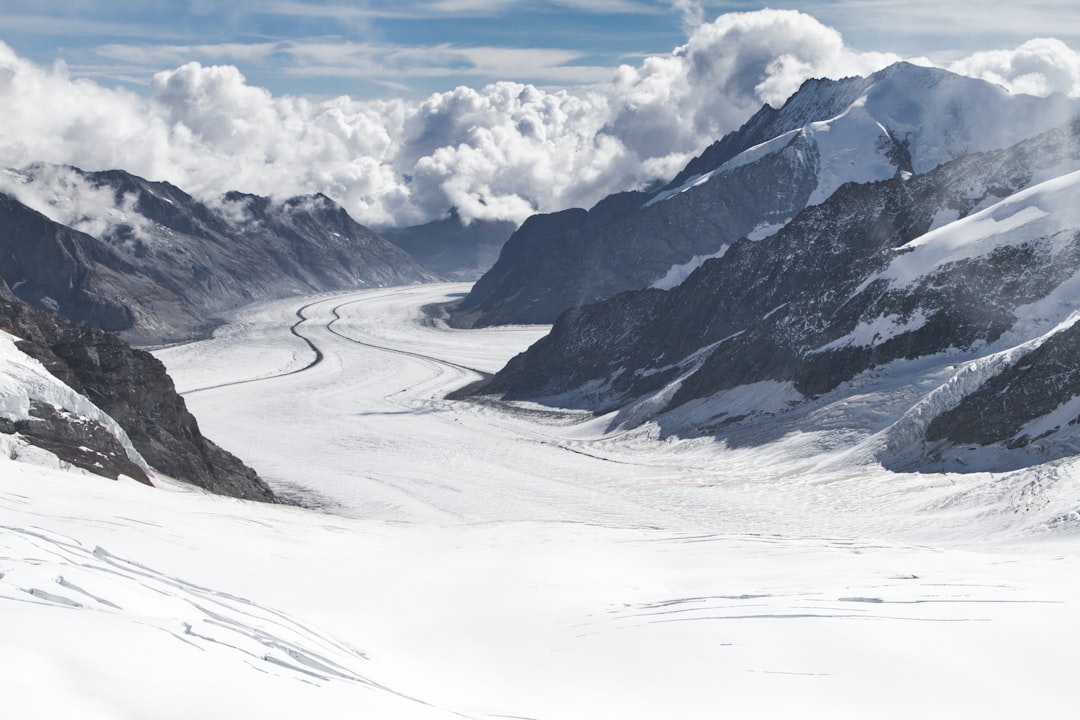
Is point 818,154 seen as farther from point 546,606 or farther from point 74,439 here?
point 546,606

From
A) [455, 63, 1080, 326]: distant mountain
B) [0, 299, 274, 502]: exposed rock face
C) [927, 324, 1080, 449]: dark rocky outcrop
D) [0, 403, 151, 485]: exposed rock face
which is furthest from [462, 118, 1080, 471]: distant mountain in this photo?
[455, 63, 1080, 326]: distant mountain

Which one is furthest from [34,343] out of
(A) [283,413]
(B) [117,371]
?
(A) [283,413]

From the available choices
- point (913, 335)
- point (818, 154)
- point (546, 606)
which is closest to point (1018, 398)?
point (913, 335)

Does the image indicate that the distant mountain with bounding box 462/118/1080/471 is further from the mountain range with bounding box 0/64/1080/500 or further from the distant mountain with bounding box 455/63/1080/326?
the distant mountain with bounding box 455/63/1080/326

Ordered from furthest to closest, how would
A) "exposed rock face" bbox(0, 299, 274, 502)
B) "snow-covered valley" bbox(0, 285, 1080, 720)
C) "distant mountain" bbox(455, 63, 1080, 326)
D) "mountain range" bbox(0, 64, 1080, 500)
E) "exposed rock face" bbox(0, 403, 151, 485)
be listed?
"distant mountain" bbox(455, 63, 1080, 326)
"mountain range" bbox(0, 64, 1080, 500)
"exposed rock face" bbox(0, 299, 274, 502)
"exposed rock face" bbox(0, 403, 151, 485)
"snow-covered valley" bbox(0, 285, 1080, 720)

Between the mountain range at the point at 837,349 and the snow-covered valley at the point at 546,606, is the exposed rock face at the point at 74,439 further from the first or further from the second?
the snow-covered valley at the point at 546,606

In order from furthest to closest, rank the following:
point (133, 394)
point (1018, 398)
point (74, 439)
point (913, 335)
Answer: point (913, 335), point (1018, 398), point (133, 394), point (74, 439)

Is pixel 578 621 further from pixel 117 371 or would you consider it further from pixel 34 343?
pixel 117 371
